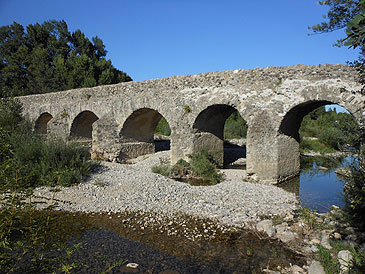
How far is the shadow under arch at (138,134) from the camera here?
12406mm

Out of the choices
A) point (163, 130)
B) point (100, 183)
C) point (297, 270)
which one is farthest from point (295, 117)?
point (163, 130)

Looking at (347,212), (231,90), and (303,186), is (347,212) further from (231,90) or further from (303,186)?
(231,90)

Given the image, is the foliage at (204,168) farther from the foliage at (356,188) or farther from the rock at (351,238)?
the rock at (351,238)

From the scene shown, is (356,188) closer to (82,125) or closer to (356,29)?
(356,29)

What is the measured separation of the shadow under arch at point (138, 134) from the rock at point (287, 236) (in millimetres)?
8693

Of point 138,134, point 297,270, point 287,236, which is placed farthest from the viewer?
point 138,134

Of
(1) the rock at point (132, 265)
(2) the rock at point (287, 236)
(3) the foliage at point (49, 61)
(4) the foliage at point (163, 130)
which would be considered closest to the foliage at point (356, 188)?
(2) the rock at point (287, 236)

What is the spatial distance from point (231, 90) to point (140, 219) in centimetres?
562

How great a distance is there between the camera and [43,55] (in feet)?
92.3

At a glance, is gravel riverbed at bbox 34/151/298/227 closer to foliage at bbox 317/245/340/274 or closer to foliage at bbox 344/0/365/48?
foliage at bbox 317/245/340/274

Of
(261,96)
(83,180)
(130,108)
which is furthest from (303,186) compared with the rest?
(130,108)

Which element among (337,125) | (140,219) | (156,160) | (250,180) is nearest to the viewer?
(337,125)

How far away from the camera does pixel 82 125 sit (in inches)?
606

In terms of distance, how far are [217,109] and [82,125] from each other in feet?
29.1
